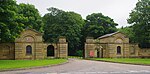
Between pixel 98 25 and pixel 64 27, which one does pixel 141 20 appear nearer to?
pixel 64 27

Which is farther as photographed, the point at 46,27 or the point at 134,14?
the point at 46,27

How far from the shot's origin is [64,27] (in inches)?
3073

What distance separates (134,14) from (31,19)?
24.6m

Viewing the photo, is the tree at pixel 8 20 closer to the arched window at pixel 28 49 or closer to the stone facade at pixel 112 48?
the arched window at pixel 28 49

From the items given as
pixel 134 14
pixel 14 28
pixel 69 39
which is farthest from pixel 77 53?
pixel 14 28

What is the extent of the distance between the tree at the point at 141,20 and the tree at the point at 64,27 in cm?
2275

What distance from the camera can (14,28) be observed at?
3934cm

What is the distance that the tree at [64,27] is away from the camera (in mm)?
77188

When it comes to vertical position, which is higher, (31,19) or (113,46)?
(31,19)

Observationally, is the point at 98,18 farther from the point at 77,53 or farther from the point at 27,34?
the point at 27,34

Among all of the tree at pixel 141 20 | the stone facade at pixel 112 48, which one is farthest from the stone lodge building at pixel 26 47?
the tree at pixel 141 20

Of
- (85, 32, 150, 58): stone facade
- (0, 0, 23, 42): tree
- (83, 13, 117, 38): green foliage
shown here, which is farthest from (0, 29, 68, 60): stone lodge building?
(83, 13, 117, 38): green foliage

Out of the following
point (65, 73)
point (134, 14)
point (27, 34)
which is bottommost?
point (65, 73)

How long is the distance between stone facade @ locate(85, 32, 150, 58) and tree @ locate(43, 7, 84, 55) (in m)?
17.0
